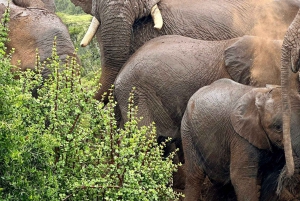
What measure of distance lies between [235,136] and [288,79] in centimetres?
77

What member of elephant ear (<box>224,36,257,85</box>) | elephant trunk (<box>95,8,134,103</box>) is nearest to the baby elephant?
elephant ear (<box>224,36,257,85</box>)

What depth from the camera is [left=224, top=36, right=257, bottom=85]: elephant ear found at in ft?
29.0

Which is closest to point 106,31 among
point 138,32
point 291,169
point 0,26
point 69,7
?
point 138,32

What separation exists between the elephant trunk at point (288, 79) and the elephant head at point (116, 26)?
Result: 2.52m

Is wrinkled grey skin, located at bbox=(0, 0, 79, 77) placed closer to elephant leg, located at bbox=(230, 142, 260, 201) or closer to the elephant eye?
elephant leg, located at bbox=(230, 142, 260, 201)

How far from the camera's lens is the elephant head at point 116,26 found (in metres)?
9.54

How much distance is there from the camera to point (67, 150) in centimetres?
707

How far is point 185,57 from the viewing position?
29.7 ft

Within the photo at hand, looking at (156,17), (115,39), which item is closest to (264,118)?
(115,39)

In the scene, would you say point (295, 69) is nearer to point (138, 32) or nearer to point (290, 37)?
point (290, 37)

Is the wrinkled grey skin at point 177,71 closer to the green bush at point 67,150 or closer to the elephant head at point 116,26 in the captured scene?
the elephant head at point 116,26

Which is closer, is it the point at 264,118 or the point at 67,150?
the point at 67,150

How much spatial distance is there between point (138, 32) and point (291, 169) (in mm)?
3042

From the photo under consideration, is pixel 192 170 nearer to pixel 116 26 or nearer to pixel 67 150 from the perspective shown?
pixel 67 150
